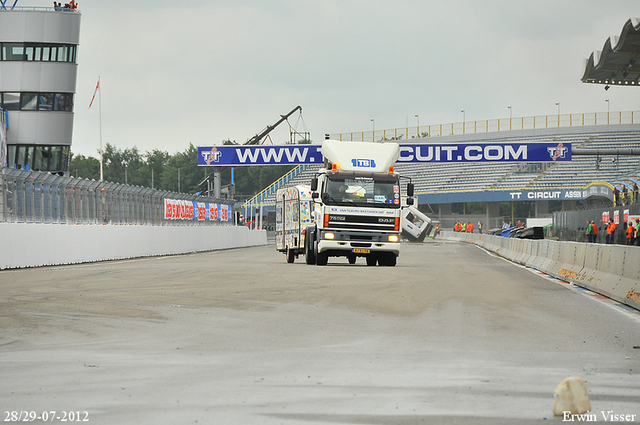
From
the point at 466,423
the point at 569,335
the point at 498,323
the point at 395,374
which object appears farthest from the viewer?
the point at 498,323

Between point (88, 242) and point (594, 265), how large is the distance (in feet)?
56.4

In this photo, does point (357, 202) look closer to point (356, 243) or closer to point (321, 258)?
point (356, 243)

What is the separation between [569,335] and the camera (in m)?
8.98

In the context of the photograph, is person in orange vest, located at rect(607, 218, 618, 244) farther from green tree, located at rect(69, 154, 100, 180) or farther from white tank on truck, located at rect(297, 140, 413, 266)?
green tree, located at rect(69, 154, 100, 180)

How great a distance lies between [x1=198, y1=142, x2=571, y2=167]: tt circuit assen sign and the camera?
170 ft

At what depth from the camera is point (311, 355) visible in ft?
24.6

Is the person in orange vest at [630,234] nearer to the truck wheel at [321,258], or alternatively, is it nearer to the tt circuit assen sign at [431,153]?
the truck wheel at [321,258]

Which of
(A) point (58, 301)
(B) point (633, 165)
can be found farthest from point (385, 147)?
(B) point (633, 165)

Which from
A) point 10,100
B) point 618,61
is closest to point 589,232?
point 618,61

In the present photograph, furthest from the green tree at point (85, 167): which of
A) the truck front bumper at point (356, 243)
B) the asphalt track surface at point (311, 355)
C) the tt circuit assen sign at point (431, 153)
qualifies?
the asphalt track surface at point (311, 355)

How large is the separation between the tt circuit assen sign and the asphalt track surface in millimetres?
37852

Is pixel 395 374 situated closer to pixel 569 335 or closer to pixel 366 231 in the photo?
pixel 569 335

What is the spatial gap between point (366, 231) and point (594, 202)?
69.1 feet

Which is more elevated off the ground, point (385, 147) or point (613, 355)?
point (385, 147)
